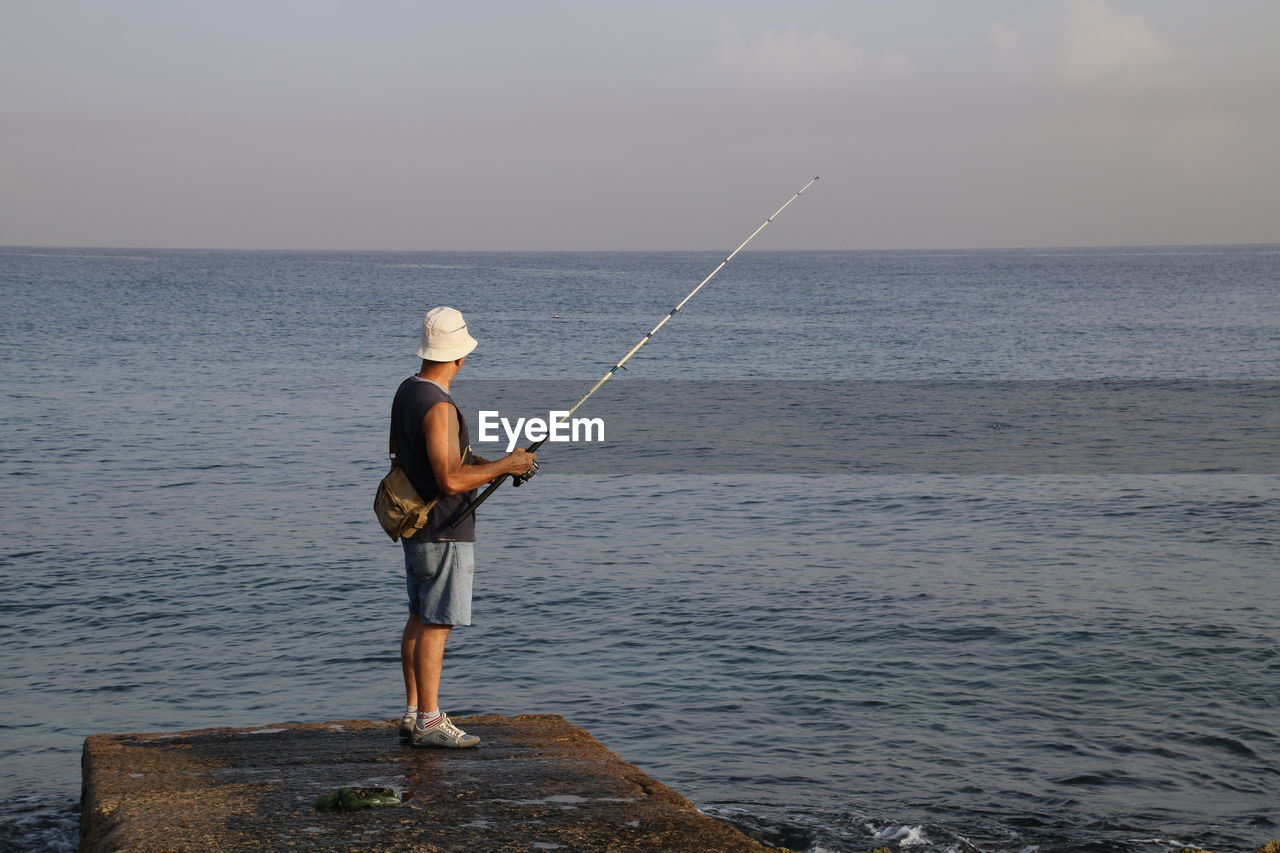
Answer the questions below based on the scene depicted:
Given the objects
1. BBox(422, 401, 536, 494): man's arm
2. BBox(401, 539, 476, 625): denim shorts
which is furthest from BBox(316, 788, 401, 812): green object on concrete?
BBox(422, 401, 536, 494): man's arm

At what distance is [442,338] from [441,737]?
1.71 meters

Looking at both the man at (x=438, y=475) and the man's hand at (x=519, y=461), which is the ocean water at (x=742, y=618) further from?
the man's hand at (x=519, y=461)

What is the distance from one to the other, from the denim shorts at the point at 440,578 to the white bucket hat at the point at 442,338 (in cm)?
72

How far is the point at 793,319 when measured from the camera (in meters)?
61.6

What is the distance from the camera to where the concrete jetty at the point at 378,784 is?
14.5 ft

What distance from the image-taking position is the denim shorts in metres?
5.00

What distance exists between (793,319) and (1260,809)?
54.7 meters

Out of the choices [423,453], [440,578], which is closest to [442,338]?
[423,453]

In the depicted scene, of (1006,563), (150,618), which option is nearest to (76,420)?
(150,618)

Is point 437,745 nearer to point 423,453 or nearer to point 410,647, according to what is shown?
point 410,647

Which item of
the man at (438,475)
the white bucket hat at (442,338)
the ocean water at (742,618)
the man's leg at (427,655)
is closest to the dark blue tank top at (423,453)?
the man at (438,475)

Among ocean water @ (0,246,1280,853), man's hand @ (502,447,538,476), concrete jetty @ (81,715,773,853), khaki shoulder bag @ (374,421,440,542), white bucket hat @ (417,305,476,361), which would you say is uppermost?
white bucket hat @ (417,305,476,361)

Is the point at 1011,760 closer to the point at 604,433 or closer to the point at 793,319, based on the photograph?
the point at 604,433

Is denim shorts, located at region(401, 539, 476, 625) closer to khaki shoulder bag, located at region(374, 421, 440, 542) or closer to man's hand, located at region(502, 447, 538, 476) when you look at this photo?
khaki shoulder bag, located at region(374, 421, 440, 542)
